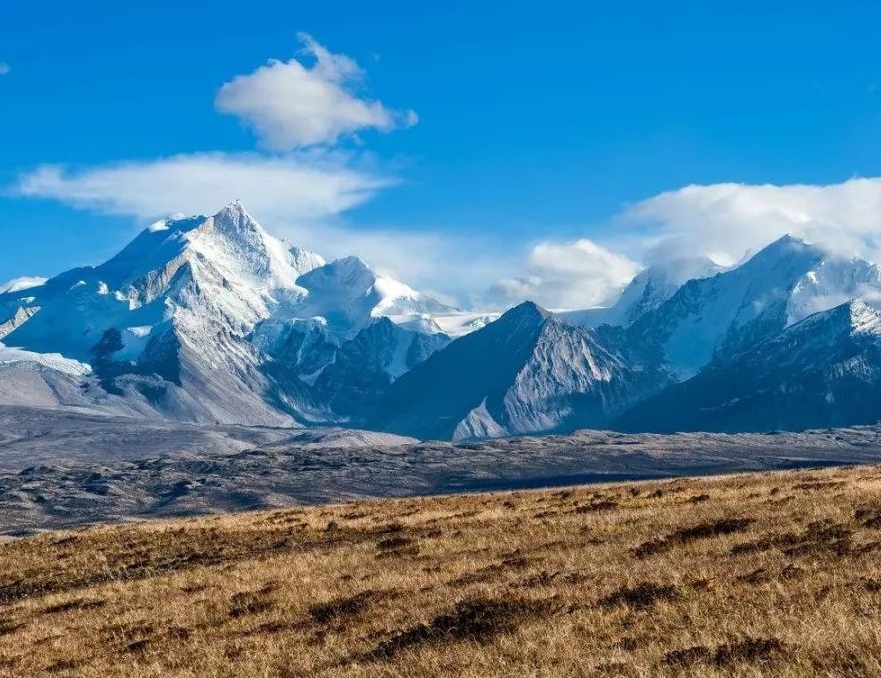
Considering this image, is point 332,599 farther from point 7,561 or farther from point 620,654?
point 7,561

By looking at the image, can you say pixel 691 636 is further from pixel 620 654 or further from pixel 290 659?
pixel 290 659

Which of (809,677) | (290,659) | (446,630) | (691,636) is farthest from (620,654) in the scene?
(290,659)

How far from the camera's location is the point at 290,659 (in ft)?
70.0

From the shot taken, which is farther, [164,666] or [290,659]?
[164,666]

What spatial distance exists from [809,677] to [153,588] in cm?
2530

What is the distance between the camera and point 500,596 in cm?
2383

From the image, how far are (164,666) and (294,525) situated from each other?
29.4 meters

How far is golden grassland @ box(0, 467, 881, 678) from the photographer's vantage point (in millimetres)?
17891

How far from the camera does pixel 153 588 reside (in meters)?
35.0

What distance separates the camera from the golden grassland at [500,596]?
17.9 metres

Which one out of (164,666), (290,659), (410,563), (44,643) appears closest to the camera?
(290,659)

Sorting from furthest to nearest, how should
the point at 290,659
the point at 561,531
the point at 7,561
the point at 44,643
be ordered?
the point at 7,561, the point at 561,531, the point at 44,643, the point at 290,659

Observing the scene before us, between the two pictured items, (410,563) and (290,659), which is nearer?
(290,659)

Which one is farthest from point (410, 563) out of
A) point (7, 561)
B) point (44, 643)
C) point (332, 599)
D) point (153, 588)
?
point (7, 561)
